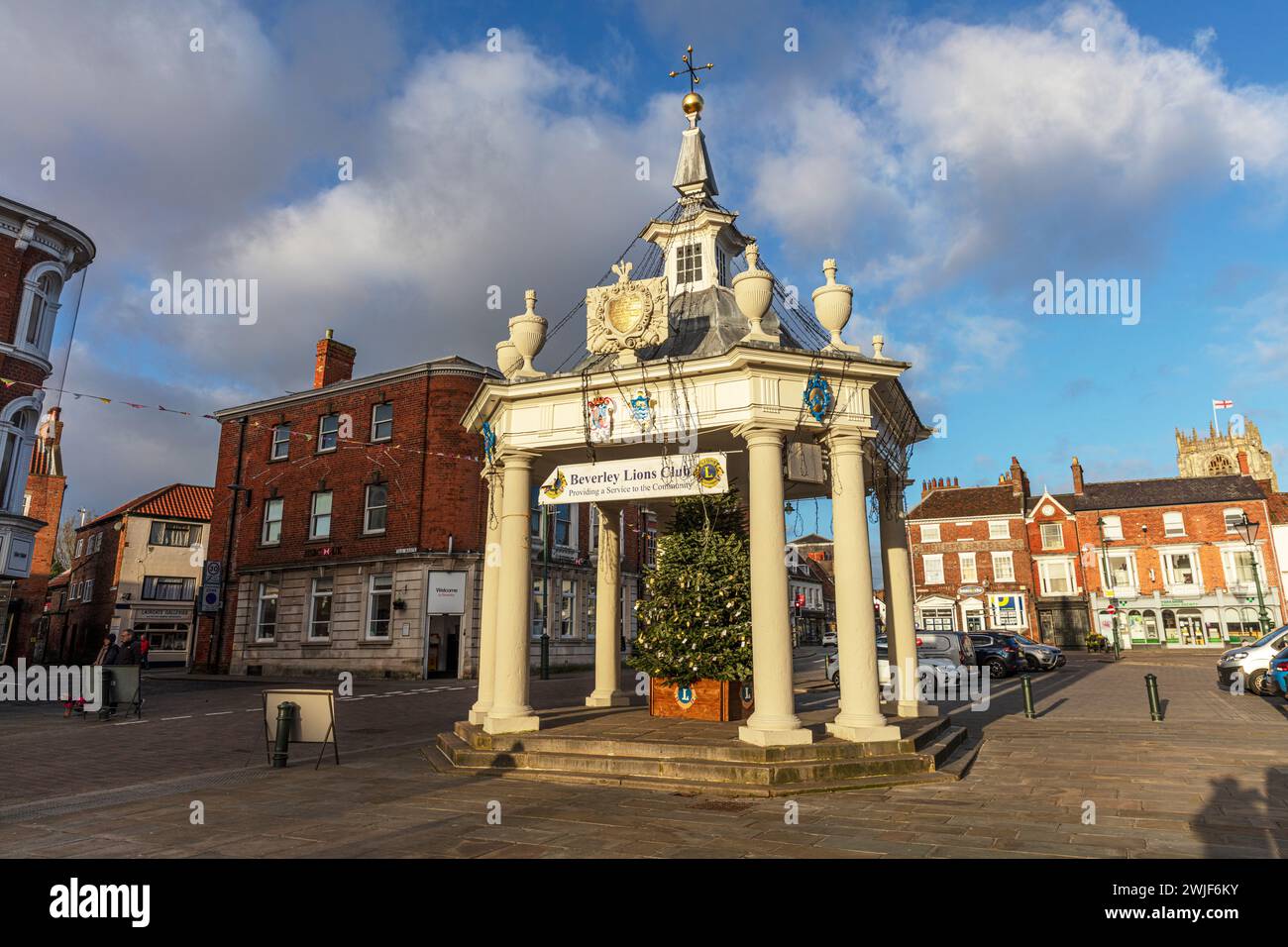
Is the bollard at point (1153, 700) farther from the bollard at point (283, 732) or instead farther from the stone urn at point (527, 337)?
the bollard at point (283, 732)

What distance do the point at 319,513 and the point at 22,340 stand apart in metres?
10.9

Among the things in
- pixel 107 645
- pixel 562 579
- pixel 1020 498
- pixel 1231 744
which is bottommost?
pixel 1231 744

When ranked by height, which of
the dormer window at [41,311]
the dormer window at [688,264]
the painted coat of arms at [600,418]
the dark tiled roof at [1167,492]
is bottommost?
the painted coat of arms at [600,418]

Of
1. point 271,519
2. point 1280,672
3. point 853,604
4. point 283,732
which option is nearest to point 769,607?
point 853,604

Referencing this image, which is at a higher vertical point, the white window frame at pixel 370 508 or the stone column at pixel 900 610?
the white window frame at pixel 370 508

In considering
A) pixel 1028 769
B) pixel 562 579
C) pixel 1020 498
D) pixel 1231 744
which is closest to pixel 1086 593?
pixel 1020 498

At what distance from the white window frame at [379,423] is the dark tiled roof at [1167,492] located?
144 ft

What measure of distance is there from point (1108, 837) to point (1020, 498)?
48.7 metres

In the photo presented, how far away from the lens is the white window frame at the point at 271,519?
100 feet

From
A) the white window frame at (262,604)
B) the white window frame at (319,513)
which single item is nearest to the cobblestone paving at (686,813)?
the white window frame at (319,513)

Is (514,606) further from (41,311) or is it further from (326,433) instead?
(326,433)

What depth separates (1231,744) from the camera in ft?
35.1
